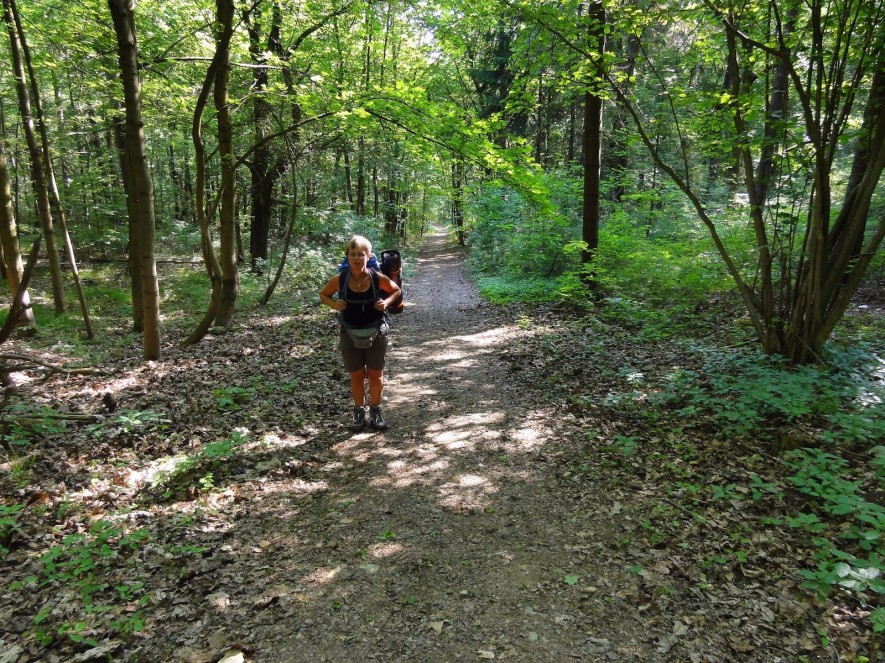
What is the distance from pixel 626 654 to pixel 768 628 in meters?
0.94

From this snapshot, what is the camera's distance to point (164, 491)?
14.7 ft

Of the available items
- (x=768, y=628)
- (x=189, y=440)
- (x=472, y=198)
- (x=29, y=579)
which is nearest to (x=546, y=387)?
(x=768, y=628)

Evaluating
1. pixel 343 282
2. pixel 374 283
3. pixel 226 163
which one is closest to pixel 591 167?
pixel 374 283

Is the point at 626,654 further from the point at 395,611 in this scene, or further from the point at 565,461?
the point at 565,461

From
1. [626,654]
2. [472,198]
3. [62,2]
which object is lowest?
[626,654]

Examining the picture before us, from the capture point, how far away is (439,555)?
3777 mm

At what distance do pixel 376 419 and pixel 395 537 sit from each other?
2.28 meters

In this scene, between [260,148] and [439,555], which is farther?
[260,148]

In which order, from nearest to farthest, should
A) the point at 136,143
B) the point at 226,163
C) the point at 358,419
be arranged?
the point at 358,419 → the point at 136,143 → the point at 226,163

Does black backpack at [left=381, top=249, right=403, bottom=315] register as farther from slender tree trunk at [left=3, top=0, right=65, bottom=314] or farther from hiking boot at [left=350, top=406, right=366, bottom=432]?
slender tree trunk at [left=3, top=0, right=65, bottom=314]

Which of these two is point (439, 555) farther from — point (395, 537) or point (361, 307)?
point (361, 307)

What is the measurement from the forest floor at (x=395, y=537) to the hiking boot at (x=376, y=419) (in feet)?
0.62

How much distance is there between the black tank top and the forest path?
5.07 ft

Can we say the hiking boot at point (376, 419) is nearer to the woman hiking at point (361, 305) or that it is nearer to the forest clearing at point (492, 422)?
the forest clearing at point (492, 422)
